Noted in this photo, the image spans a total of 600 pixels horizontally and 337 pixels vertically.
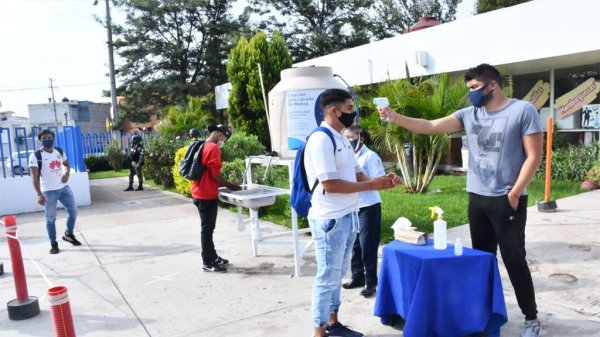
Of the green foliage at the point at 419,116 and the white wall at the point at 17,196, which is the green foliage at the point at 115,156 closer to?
the white wall at the point at 17,196

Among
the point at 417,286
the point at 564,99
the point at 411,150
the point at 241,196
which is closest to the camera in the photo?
the point at 417,286

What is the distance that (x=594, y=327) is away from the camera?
3.49 meters

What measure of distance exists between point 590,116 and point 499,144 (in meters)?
9.46

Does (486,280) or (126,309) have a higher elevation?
(486,280)

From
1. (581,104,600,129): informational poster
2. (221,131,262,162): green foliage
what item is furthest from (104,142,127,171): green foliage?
(581,104,600,129): informational poster

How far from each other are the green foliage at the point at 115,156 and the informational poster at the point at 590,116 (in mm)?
18371

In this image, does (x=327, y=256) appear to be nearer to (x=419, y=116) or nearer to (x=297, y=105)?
(x=297, y=105)

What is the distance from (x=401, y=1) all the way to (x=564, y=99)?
1123 inches

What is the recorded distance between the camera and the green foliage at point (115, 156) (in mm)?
21500

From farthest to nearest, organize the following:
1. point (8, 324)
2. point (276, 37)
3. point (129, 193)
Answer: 1. point (276, 37)
2. point (129, 193)
3. point (8, 324)

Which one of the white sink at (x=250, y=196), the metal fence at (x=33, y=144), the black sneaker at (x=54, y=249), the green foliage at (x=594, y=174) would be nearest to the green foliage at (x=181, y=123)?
the metal fence at (x=33, y=144)

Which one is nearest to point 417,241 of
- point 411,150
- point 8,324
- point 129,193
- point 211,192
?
point 211,192

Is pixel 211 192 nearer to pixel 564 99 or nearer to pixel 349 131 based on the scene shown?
pixel 349 131

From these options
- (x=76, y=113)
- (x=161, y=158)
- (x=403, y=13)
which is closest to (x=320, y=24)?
(x=403, y=13)
